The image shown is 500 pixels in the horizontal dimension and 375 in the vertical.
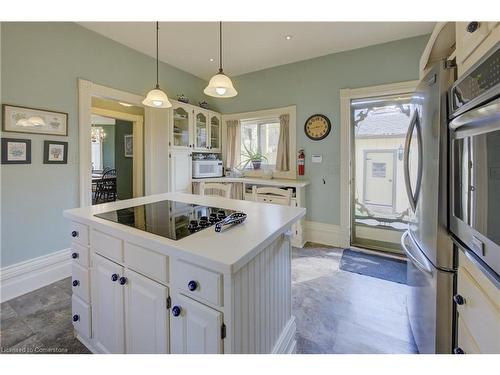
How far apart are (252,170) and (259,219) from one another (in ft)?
9.05

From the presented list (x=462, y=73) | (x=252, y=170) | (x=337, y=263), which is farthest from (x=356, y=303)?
(x=252, y=170)

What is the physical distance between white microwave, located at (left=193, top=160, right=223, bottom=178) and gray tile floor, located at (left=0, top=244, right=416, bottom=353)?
2.10 metres

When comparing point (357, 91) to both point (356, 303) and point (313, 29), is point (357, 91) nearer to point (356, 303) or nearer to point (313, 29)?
point (313, 29)

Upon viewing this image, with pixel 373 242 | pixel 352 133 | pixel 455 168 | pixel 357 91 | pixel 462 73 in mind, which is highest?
pixel 357 91

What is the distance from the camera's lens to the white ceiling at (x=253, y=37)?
8.49 feet

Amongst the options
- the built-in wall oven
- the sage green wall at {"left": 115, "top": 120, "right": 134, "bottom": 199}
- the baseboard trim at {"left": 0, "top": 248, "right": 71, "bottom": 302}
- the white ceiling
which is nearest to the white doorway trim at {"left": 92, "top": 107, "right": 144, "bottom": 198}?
the white ceiling

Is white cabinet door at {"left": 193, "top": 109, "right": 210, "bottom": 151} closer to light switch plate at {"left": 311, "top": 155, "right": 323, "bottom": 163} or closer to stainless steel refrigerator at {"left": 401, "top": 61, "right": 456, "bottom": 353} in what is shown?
light switch plate at {"left": 311, "top": 155, "right": 323, "bottom": 163}

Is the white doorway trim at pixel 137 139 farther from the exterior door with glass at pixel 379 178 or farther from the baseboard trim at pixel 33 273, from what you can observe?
the exterior door with glass at pixel 379 178

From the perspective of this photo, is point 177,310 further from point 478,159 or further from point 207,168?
point 207,168

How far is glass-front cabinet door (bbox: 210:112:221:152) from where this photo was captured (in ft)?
13.6

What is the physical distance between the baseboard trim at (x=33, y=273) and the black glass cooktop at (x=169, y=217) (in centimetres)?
154

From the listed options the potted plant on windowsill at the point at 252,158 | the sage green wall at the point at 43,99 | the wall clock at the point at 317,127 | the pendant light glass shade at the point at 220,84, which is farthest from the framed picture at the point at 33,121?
the wall clock at the point at 317,127

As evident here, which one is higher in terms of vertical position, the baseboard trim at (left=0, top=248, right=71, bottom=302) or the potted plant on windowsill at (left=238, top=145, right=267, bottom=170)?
the potted plant on windowsill at (left=238, top=145, right=267, bottom=170)
